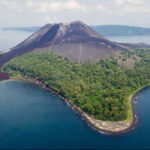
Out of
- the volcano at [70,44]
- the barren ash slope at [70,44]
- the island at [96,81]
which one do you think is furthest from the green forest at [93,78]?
the barren ash slope at [70,44]

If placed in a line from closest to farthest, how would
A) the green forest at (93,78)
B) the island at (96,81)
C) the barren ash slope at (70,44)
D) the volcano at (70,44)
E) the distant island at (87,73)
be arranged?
the island at (96,81) → the distant island at (87,73) → the green forest at (93,78) → the volcano at (70,44) → the barren ash slope at (70,44)

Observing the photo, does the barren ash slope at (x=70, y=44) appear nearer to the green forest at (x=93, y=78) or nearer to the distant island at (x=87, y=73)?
the distant island at (x=87, y=73)

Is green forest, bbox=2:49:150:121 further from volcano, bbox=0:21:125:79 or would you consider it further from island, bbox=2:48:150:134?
volcano, bbox=0:21:125:79

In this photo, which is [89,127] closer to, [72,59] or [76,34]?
[72,59]

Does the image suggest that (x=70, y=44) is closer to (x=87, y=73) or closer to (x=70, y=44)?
(x=70, y=44)

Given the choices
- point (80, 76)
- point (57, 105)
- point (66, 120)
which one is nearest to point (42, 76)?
point (80, 76)

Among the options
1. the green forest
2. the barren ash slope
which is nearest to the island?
the green forest
